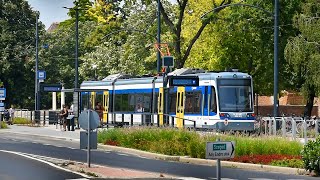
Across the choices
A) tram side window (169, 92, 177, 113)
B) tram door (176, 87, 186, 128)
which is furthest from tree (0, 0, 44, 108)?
tram door (176, 87, 186, 128)

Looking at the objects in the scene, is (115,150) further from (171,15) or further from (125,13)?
(125,13)

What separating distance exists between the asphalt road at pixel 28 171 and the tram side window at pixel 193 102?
16.5m

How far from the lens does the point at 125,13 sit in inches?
3465

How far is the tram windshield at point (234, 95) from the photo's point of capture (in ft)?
130

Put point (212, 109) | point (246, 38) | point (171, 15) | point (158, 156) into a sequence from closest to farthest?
point (158, 156) → point (212, 109) → point (246, 38) → point (171, 15)

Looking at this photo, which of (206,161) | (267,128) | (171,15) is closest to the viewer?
(206,161)

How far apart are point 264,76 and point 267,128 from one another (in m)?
19.8

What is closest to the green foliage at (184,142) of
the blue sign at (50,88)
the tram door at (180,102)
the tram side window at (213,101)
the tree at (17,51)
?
the tram side window at (213,101)

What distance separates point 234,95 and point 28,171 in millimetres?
20270

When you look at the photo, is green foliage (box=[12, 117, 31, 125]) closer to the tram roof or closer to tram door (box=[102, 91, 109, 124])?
the tram roof

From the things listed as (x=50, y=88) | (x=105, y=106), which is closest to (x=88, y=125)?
(x=105, y=106)

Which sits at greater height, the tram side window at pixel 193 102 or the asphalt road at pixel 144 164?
the tram side window at pixel 193 102

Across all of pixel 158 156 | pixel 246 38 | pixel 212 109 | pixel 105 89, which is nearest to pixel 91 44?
pixel 105 89

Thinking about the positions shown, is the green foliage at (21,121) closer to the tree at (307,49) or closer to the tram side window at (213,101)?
the tree at (307,49)
